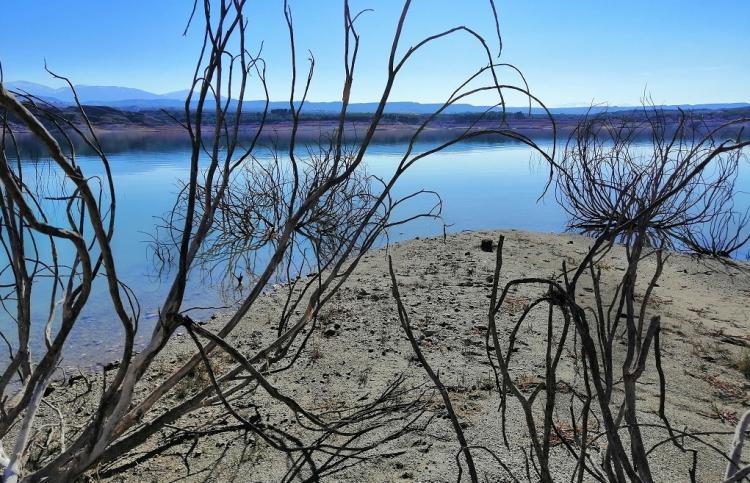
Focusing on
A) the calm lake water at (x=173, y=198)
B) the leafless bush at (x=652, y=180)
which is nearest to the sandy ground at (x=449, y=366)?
the leafless bush at (x=652, y=180)

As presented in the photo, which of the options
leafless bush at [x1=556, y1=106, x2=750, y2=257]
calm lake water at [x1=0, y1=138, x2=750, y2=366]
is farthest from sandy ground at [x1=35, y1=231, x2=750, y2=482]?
calm lake water at [x1=0, y1=138, x2=750, y2=366]

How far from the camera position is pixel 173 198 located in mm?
21281

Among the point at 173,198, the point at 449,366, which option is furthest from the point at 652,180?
the point at 173,198

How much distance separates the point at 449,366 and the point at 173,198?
18122 millimetres

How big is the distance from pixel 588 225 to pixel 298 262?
7647 mm

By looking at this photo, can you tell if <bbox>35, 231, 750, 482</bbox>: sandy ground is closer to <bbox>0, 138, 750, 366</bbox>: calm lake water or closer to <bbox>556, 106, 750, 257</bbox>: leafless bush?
<bbox>556, 106, 750, 257</bbox>: leafless bush

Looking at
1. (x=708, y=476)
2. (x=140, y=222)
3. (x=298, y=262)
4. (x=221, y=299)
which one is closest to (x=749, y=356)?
(x=708, y=476)

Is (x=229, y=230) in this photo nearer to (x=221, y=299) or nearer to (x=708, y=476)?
(x=221, y=299)

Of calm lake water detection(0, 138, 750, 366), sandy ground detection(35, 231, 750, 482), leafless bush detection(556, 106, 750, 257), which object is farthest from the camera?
calm lake water detection(0, 138, 750, 366)

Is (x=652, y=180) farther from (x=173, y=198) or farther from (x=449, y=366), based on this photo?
(x=173, y=198)

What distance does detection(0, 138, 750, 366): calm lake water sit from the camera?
9023mm

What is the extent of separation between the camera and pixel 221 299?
10.8 meters

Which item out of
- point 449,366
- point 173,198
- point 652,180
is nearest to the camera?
point 652,180

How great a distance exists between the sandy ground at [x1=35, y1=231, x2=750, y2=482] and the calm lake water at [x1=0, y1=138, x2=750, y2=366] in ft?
5.17
